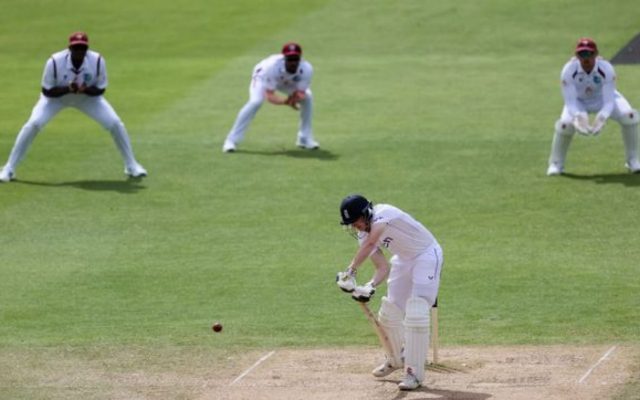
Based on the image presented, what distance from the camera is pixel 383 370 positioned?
11742 millimetres

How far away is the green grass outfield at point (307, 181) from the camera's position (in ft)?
46.6

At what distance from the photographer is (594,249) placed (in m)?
16.5

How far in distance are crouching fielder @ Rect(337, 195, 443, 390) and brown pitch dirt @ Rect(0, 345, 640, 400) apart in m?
0.25

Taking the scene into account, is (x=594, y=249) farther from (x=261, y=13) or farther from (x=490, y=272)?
(x=261, y=13)

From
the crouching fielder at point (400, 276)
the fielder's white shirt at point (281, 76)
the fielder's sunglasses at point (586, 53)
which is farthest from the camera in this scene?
the fielder's white shirt at point (281, 76)

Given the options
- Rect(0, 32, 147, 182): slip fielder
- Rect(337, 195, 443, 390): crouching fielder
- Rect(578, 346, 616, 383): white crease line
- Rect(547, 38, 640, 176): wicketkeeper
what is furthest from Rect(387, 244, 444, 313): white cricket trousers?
Rect(0, 32, 147, 182): slip fielder

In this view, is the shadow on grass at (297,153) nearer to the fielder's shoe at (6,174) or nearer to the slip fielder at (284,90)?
the slip fielder at (284,90)

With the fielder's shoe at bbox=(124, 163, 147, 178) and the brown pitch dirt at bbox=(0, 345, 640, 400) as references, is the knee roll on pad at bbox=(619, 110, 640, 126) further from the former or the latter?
the brown pitch dirt at bbox=(0, 345, 640, 400)

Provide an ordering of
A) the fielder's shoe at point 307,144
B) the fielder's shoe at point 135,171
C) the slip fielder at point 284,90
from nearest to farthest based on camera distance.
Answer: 1. the fielder's shoe at point 135,171
2. the slip fielder at point 284,90
3. the fielder's shoe at point 307,144

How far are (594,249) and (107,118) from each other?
768 cm

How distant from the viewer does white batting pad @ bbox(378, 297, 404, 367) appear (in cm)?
1177

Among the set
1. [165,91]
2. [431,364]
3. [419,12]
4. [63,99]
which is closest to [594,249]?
[431,364]

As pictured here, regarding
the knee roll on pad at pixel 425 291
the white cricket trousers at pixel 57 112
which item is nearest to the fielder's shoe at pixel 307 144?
the white cricket trousers at pixel 57 112

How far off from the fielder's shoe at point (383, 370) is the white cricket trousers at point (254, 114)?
1069 cm
